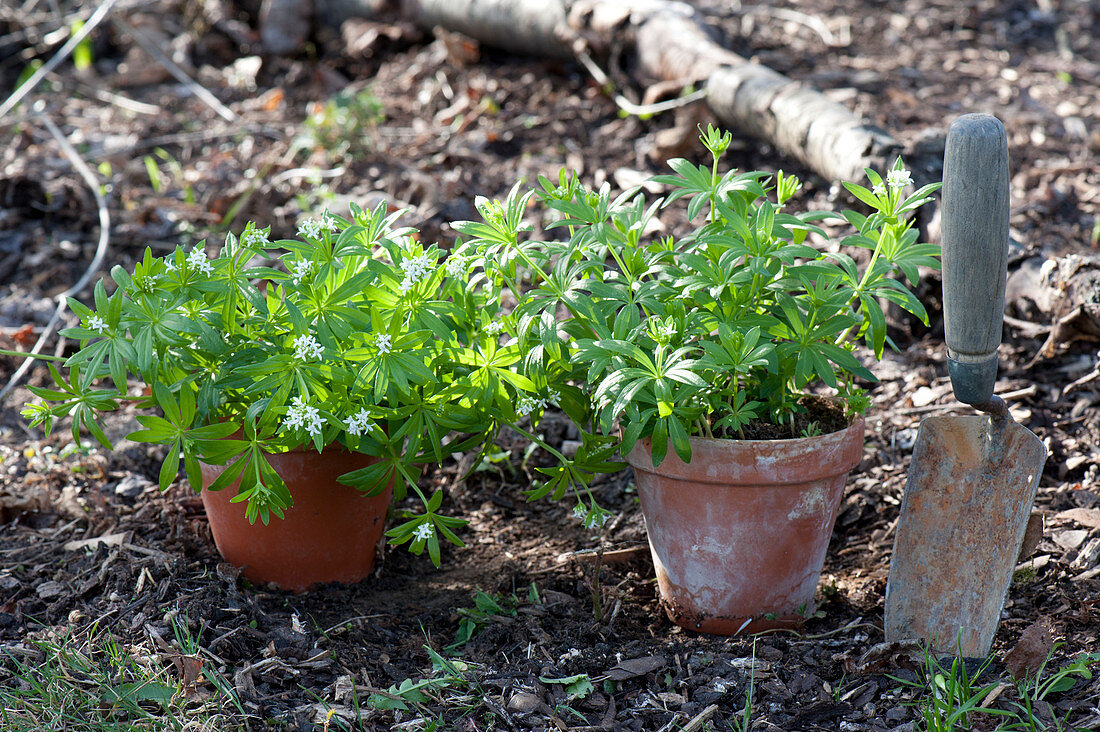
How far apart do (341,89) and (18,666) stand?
4.40 metres

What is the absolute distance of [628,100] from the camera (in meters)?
4.64

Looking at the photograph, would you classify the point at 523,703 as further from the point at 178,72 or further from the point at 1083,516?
the point at 178,72

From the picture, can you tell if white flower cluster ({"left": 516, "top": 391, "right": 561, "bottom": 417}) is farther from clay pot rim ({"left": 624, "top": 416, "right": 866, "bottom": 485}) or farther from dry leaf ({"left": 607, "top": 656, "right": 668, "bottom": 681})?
dry leaf ({"left": 607, "top": 656, "right": 668, "bottom": 681})

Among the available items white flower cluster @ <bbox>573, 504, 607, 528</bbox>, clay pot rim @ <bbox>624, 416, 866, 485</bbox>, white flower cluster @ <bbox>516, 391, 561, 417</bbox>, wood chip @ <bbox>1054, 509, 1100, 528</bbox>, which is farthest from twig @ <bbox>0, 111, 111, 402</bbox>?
wood chip @ <bbox>1054, 509, 1100, 528</bbox>

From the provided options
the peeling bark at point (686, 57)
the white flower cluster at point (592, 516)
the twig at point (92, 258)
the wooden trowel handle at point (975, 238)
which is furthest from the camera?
the peeling bark at point (686, 57)

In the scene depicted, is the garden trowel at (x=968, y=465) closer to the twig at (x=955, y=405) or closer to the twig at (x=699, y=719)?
the twig at (x=699, y=719)

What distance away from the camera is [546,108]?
4.78 m

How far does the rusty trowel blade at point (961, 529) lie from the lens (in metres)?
1.87

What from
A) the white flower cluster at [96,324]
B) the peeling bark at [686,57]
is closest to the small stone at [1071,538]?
the peeling bark at [686,57]

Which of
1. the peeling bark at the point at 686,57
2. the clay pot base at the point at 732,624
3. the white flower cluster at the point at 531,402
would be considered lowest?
the clay pot base at the point at 732,624

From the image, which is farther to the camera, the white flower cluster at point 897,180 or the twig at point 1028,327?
the twig at point 1028,327

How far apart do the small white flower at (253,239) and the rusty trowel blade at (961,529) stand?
1.53 m

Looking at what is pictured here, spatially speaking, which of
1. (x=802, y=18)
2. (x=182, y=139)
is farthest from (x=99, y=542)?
(x=802, y=18)

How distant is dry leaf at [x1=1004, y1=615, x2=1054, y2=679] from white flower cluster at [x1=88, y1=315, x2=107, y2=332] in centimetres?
194
